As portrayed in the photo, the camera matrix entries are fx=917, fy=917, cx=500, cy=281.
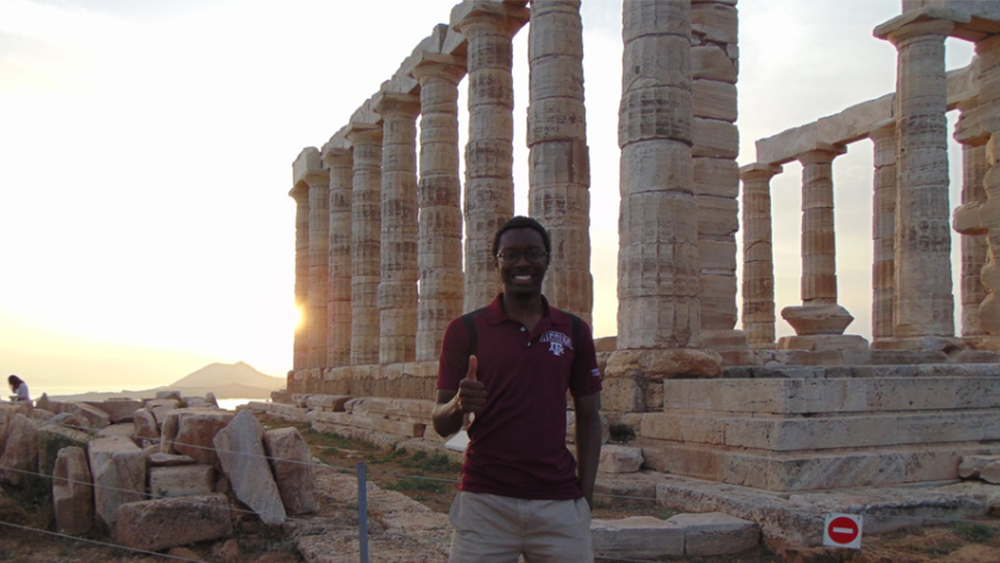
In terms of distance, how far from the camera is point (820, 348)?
18266 mm

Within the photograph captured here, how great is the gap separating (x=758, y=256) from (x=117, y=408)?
19.8m

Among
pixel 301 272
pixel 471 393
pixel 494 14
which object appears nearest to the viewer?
pixel 471 393

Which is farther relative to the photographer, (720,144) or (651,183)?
(720,144)

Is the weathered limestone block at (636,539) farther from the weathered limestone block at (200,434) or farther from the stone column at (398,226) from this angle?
the stone column at (398,226)

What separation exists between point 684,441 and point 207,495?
20.0 ft

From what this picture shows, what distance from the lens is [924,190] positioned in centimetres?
2100

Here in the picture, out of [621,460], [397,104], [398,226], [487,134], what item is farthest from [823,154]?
[621,460]

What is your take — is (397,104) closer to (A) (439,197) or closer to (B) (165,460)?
(A) (439,197)

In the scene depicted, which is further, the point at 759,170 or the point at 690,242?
the point at 759,170

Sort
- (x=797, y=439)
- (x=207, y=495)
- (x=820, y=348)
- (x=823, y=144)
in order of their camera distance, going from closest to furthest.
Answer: (x=207, y=495), (x=797, y=439), (x=820, y=348), (x=823, y=144)

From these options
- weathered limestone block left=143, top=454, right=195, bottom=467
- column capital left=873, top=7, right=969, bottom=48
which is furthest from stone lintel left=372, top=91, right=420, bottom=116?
weathered limestone block left=143, top=454, right=195, bottom=467

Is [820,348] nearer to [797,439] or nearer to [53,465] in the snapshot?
[797,439]

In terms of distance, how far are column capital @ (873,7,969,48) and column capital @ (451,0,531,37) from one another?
28.7 feet

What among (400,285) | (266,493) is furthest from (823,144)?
(266,493)
